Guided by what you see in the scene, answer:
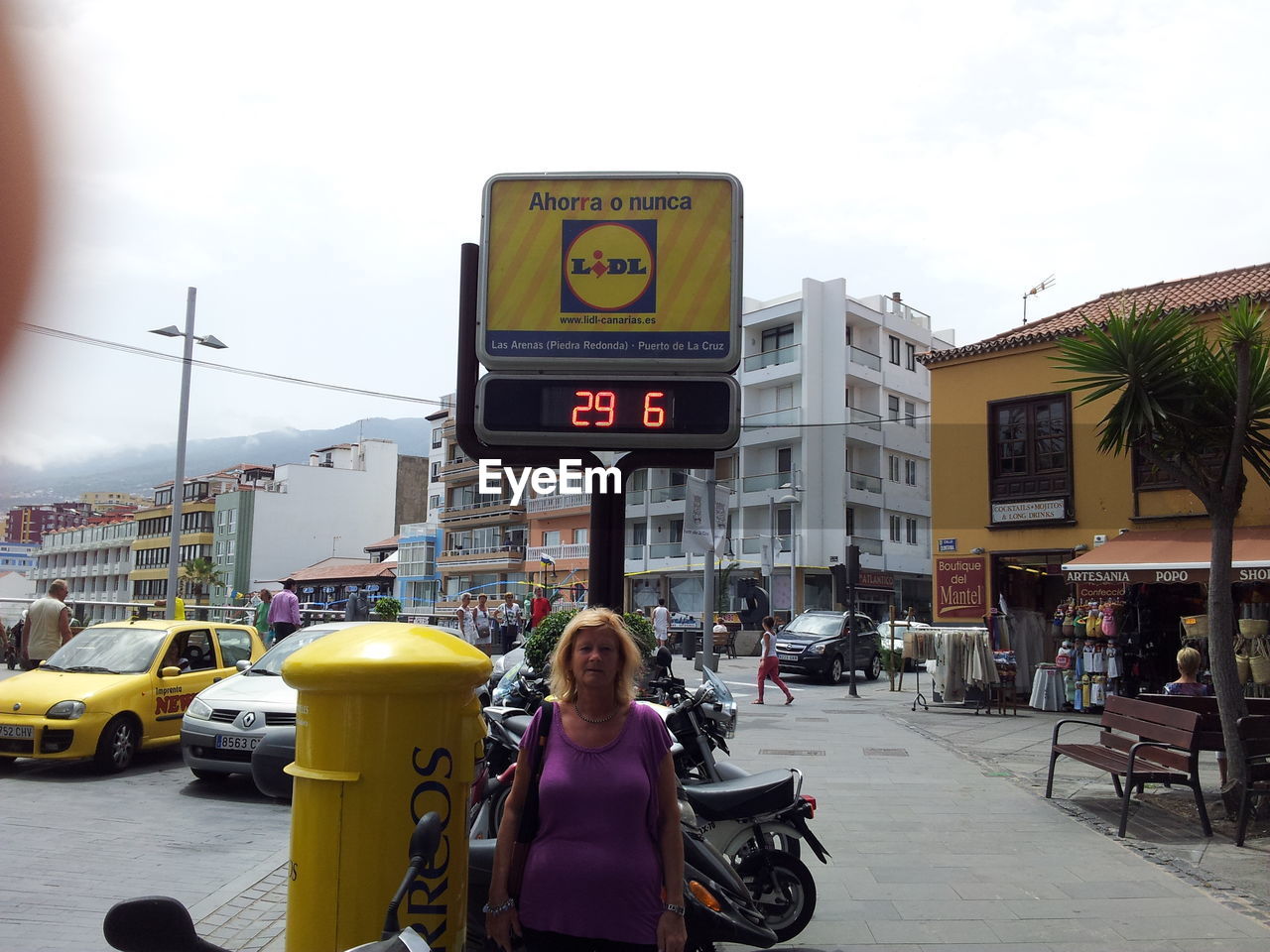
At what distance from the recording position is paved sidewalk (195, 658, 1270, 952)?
5.73 meters

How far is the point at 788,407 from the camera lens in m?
51.7

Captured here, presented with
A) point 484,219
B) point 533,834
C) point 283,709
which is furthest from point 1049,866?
point 283,709

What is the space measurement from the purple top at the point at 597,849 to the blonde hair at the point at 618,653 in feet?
0.62

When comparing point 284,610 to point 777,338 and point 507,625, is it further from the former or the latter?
point 777,338

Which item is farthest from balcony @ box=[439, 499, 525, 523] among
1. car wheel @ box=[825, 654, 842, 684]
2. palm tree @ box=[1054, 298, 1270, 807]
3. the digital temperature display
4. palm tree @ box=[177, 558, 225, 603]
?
the digital temperature display

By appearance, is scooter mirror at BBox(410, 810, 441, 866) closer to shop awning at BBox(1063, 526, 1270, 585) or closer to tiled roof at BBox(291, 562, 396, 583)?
shop awning at BBox(1063, 526, 1270, 585)

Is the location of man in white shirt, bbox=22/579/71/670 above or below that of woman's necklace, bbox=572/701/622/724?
below

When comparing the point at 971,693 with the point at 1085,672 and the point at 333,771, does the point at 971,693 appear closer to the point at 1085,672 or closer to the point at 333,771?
the point at 1085,672

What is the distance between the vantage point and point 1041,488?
21031 millimetres

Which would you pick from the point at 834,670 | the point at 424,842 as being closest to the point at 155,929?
the point at 424,842

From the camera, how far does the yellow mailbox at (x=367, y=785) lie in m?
3.48

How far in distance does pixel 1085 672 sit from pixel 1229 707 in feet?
31.2

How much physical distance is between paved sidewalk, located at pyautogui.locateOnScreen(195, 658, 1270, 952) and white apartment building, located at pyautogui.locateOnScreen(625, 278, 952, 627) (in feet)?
Result: 118

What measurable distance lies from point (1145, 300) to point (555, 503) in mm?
43473
